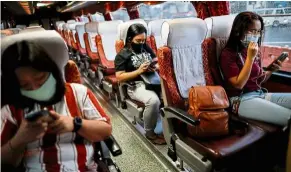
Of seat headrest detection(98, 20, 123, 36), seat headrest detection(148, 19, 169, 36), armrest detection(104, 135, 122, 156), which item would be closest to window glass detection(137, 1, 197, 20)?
seat headrest detection(148, 19, 169, 36)

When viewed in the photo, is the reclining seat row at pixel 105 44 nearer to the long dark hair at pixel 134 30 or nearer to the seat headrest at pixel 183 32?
the long dark hair at pixel 134 30

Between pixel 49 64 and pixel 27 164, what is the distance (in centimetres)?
52

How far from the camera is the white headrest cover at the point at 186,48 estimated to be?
2.11 m

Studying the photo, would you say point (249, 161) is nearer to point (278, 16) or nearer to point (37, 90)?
point (37, 90)

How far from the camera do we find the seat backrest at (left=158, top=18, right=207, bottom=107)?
210cm


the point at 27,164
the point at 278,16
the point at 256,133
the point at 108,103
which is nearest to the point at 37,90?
the point at 27,164

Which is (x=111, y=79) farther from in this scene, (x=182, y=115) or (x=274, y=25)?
(x=274, y=25)

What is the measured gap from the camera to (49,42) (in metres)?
1.19

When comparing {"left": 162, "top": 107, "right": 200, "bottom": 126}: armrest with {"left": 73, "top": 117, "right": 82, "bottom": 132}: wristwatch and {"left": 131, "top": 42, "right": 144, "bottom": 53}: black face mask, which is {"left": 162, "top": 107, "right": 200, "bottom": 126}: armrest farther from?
{"left": 131, "top": 42, "right": 144, "bottom": 53}: black face mask

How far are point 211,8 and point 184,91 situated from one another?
1.71 meters

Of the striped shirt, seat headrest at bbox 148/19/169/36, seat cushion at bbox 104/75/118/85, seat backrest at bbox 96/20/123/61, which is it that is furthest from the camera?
Answer: seat backrest at bbox 96/20/123/61

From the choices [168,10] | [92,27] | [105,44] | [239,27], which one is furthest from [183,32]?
[92,27]

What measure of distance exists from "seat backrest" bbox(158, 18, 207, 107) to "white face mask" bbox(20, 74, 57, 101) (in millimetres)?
1192

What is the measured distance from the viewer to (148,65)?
8.93 ft
